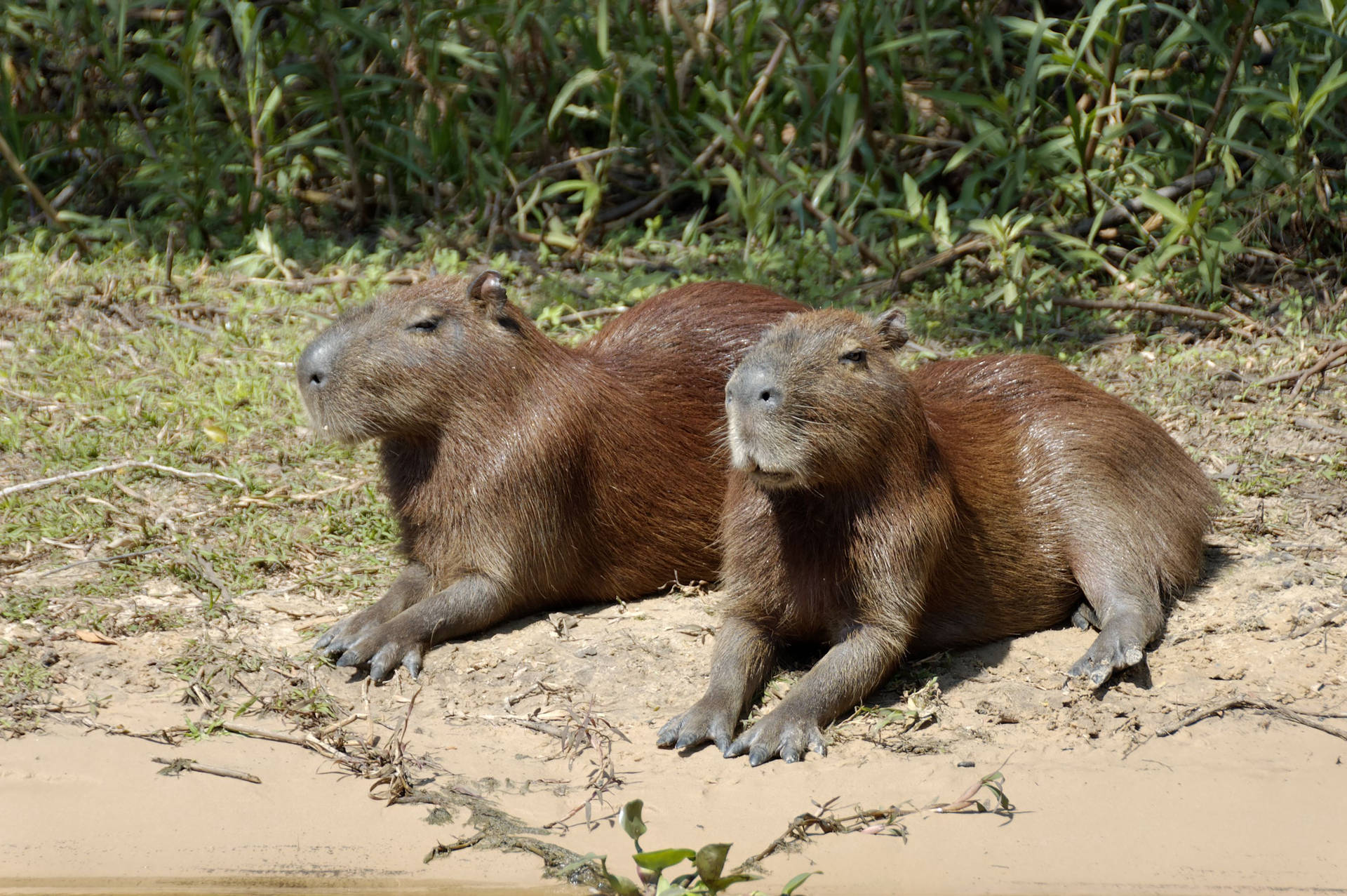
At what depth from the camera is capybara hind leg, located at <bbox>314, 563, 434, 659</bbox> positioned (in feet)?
13.4

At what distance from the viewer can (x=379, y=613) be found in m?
4.19

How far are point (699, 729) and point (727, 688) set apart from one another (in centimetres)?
18

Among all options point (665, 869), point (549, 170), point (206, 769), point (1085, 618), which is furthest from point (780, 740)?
point (549, 170)

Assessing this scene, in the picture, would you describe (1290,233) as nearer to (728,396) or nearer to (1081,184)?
(1081,184)

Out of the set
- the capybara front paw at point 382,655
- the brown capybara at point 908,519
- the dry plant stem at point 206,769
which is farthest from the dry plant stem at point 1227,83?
the dry plant stem at point 206,769

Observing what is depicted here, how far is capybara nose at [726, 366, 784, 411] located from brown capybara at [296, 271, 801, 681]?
0.92 m

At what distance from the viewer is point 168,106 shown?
319 inches

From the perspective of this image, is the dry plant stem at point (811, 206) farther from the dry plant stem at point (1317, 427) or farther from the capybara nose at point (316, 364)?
the capybara nose at point (316, 364)

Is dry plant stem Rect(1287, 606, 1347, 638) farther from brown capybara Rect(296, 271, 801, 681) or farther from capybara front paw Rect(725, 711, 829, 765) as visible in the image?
brown capybara Rect(296, 271, 801, 681)

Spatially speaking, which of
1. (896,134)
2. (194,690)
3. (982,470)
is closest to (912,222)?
(896,134)

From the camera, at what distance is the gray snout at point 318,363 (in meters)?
4.15

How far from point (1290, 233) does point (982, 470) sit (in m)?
3.08

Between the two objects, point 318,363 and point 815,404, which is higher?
point 815,404

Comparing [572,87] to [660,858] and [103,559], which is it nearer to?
[103,559]
